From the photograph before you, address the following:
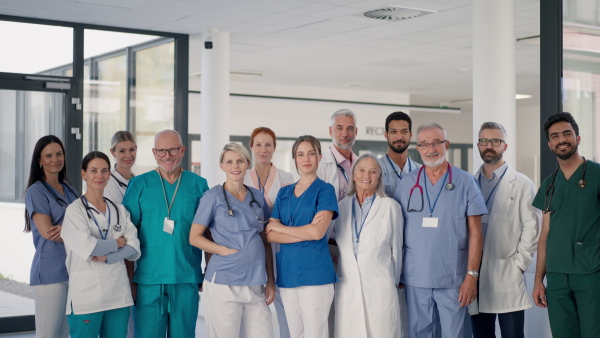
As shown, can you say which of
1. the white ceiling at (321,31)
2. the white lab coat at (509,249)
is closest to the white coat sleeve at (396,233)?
the white lab coat at (509,249)

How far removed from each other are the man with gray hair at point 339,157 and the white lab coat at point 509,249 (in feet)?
3.12

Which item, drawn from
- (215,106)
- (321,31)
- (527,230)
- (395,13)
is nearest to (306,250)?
(527,230)

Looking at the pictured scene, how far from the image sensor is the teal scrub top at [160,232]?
404 centimetres

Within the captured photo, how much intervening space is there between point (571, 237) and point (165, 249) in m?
2.18

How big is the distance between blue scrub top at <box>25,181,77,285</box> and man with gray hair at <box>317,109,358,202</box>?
1.64 meters

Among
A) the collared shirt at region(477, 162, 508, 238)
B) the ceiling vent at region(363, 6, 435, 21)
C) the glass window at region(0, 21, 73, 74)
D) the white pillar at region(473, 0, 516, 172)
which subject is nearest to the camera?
the collared shirt at region(477, 162, 508, 238)

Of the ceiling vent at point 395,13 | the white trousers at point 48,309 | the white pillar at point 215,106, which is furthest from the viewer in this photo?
the white pillar at point 215,106

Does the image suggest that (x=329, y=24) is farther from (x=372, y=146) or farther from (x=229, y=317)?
(x=372, y=146)

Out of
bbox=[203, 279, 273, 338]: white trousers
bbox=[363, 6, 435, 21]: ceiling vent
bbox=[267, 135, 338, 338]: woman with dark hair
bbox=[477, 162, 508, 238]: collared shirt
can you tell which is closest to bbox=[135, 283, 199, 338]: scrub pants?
bbox=[203, 279, 273, 338]: white trousers

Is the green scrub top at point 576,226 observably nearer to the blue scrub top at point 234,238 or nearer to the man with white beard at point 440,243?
the man with white beard at point 440,243

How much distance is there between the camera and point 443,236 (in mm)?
3951

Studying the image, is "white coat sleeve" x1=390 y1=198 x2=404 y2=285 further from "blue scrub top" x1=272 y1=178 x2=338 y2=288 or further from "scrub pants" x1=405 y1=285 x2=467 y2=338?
"blue scrub top" x1=272 y1=178 x2=338 y2=288

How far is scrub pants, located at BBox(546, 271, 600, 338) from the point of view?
363cm

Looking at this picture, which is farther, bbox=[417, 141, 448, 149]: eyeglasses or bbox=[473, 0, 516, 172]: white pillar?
bbox=[473, 0, 516, 172]: white pillar
